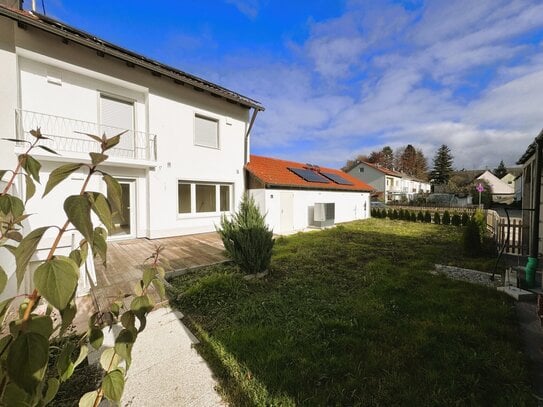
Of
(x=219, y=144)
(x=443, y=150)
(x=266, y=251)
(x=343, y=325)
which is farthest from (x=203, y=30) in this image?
(x=443, y=150)

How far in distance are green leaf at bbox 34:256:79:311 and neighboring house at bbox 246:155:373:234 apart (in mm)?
9654

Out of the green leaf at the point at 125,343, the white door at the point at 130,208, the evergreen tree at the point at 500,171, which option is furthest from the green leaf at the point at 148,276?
the evergreen tree at the point at 500,171

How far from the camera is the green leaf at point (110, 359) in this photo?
3.77 feet

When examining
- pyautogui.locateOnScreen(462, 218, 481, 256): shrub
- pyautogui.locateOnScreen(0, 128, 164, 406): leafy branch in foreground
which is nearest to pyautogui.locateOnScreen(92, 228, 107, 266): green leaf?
pyautogui.locateOnScreen(0, 128, 164, 406): leafy branch in foreground

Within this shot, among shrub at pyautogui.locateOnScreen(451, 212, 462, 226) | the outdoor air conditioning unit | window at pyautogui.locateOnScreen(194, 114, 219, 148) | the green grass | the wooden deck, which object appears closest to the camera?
the green grass

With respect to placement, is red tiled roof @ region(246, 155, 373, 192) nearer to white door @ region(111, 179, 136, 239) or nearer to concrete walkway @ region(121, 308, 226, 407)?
white door @ region(111, 179, 136, 239)

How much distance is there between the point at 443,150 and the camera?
56438 mm

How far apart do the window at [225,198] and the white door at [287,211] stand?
102 inches

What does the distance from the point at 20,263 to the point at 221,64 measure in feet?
53.6

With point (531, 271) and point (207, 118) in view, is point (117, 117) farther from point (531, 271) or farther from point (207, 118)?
point (531, 271)

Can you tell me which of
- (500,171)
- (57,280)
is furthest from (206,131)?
(500,171)

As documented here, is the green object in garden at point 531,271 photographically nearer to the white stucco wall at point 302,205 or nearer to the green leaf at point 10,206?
the white stucco wall at point 302,205

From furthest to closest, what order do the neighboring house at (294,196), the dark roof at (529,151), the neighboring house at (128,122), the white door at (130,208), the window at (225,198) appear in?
the neighboring house at (294,196)
the window at (225,198)
the white door at (130,208)
the neighboring house at (128,122)
the dark roof at (529,151)

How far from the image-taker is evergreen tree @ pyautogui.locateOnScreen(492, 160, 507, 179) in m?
66.1
